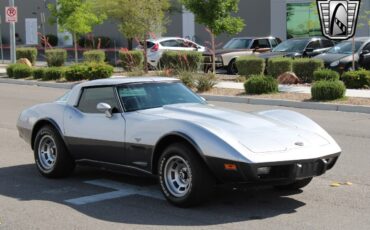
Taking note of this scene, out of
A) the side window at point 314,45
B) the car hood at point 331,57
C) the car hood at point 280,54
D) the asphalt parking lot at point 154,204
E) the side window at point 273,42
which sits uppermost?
the side window at point 273,42

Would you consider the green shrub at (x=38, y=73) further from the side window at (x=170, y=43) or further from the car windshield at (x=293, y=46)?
the car windshield at (x=293, y=46)

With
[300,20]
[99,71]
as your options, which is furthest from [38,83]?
[300,20]

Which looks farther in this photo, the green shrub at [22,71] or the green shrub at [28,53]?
the green shrub at [28,53]

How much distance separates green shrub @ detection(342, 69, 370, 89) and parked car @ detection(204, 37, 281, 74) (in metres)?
7.24

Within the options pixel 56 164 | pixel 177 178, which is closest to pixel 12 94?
pixel 56 164

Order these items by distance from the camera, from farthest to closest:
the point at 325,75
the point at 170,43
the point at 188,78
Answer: the point at 170,43 → the point at 188,78 → the point at 325,75

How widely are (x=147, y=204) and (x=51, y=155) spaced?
→ 1.96 metres

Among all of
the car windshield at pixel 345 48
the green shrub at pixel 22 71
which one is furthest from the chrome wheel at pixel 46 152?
the green shrub at pixel 22 71

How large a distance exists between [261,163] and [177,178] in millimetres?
999

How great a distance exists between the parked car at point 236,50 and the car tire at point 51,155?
59.2 feet

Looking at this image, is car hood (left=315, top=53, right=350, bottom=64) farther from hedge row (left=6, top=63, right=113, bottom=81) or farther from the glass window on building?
the glass window on building

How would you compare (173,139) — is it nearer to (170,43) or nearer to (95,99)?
(95,99)

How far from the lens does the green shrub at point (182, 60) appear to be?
24.4 m

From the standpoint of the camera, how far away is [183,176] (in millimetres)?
6570
